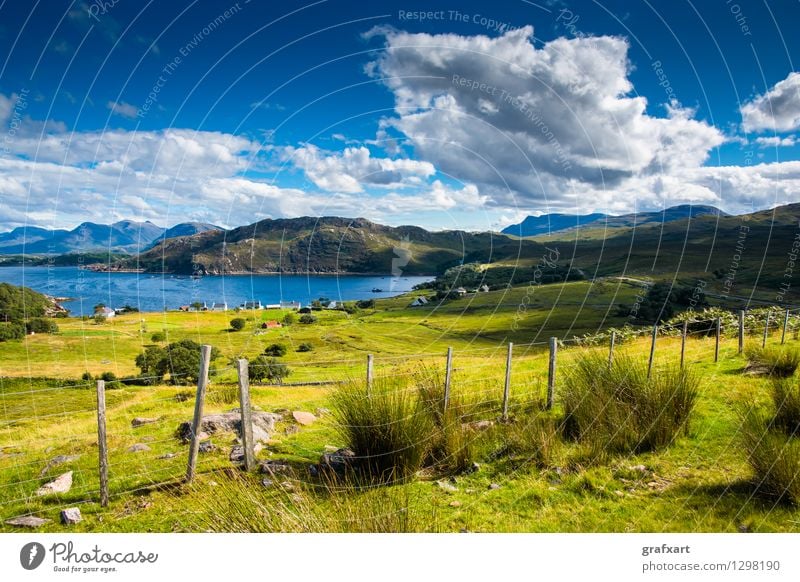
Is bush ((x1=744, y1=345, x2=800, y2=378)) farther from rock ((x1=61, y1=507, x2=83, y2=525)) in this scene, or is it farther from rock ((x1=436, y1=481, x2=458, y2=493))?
rock ((x1=61, y1=507, x2=83, y2=525))

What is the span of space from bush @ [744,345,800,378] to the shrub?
10299 mm

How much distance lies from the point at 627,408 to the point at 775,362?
26.3 feet

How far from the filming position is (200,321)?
103938 mm

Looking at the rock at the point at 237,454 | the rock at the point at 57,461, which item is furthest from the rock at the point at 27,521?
the rock at the point at 57,461

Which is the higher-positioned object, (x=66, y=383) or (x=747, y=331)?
(x=747, y=331)

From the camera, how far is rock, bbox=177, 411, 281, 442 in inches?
409

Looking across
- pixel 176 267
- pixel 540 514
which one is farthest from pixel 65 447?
pixel 176 267

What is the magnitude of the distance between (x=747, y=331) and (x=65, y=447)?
30239 mm

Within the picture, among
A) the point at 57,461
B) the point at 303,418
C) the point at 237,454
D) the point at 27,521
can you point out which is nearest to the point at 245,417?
the point at 237,454

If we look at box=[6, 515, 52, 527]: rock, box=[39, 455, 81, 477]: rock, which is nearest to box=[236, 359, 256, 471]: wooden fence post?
box=[6, 515, 52, 527]: rock

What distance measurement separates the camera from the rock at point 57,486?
772 centimetres

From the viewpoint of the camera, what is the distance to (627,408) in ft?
25.8

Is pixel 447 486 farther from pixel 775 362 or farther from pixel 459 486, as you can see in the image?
pixel 775 362
